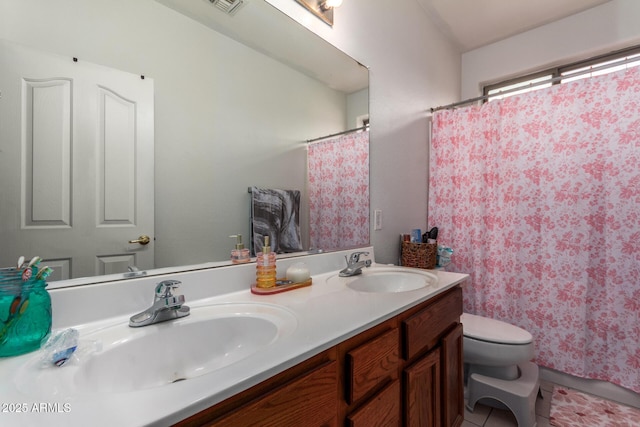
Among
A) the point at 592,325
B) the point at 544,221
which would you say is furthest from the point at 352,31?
the point at 592,325

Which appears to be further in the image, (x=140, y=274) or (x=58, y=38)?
(x=140, y=274)

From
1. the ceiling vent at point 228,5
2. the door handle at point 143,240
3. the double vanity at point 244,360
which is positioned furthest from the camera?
the ceiling vent at point 228,5

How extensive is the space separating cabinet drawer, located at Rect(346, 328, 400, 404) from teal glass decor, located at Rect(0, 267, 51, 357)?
2.14 ft

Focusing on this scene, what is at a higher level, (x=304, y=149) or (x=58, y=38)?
(x=58, y=38)

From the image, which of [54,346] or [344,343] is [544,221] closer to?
[344,343]

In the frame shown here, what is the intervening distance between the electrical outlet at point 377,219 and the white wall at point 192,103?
2.03 feet

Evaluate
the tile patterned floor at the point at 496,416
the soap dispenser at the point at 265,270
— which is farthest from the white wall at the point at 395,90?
the tile patterned floor at the point at 496,416

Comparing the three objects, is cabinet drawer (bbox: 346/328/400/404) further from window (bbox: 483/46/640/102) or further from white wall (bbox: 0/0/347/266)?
window (bbox: 483/46/640/102)

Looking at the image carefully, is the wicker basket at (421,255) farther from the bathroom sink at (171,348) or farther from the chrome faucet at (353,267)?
the bathroom sink at (171,348)

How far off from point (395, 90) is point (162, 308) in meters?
1.70

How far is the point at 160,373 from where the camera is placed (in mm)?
666

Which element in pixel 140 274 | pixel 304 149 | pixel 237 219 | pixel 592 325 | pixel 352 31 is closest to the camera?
pixel 140 274

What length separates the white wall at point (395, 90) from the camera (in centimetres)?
152

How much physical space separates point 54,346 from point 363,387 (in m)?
0.66
